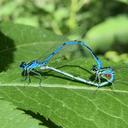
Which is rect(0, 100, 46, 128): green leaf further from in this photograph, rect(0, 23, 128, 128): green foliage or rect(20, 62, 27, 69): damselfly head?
rect(20, 62, 27, 69): damselfly head

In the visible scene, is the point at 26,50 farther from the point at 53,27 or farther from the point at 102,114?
the point at 53,27

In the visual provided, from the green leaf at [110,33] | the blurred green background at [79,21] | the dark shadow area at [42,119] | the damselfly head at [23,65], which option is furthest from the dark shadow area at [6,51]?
the green leaf at [110,33]

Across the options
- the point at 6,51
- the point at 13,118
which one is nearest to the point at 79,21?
the point at 6,51

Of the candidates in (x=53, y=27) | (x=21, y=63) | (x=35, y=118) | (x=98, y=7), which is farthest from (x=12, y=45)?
(x=98, y=7)

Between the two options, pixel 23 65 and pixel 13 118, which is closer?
pixel 13 118

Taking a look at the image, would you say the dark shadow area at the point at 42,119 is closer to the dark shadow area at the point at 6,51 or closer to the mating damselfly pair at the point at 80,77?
the mating damselfly pair at the point at 80,77

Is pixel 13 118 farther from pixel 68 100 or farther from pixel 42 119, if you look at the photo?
pixel 68 100

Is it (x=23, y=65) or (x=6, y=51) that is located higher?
(x=6, y=51)
